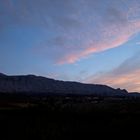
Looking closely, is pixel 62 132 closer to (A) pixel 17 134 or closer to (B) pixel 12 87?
(A) pixel 17 134

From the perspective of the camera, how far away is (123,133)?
20516 millimetres

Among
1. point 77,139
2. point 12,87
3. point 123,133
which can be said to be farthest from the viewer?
point 12,87

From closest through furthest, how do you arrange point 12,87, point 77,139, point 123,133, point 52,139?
point 52,139 < point 77,139 < point 123,133 < point 12,87

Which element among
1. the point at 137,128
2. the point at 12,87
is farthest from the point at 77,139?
the point at 12,87

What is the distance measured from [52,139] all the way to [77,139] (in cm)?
180

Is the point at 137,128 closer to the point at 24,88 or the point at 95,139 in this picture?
the point at 95,139

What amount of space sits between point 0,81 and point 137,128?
7171 inches

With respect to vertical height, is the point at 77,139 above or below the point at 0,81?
below

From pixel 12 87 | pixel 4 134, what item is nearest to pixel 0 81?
pixel 12 87

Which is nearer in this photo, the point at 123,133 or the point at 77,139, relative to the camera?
the point at 77,139

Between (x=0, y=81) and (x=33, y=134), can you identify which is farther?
(x=0, y=81)

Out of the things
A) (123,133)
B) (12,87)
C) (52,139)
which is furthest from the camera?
(12,87)

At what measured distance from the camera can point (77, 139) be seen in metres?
19.2

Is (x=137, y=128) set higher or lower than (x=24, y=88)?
lower
